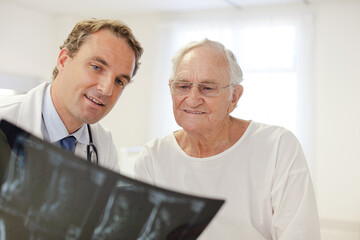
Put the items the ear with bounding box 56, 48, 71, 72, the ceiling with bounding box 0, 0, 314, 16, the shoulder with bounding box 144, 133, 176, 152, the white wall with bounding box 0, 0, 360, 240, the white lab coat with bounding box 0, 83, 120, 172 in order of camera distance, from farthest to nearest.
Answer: the ceiling with bounding box 0, 0, 314, 16
the white wall with bounding box 0, 0, 360, 240
the shoulder with bounding box 144, 133, 176, 152
the ear with bounding box 56, 48, 71, 72
the white lab coat with bounding box 0, 83, 120, 172

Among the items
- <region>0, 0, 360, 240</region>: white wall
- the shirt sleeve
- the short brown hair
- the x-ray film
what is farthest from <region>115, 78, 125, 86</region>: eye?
<region>0, 0, 360, 240</region>: white wall

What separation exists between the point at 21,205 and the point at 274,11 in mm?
5492

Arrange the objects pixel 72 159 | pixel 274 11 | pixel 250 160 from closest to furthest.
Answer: pixel 72 159 → pixel 250 160 → pixel 274 11

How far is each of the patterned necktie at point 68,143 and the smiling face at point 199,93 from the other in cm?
37

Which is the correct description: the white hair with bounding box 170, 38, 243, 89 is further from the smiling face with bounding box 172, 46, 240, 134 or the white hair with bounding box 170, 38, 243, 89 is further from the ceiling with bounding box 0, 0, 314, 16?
the ceiling with bounding box 0, 0, 314, 16

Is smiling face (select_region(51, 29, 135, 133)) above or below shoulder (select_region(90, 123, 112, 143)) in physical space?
above

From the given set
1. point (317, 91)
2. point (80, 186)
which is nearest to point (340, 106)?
point (317, 91)

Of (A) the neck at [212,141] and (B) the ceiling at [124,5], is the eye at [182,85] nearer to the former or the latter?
(A) the neck at [212,141]

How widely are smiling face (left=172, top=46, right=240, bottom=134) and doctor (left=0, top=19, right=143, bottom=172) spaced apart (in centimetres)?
19

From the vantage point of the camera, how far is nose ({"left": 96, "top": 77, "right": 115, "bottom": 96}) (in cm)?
132

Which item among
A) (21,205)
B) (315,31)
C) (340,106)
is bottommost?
(340,106)

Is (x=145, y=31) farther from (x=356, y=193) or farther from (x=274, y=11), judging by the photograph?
(x=356, y=193)

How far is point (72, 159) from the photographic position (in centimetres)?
64

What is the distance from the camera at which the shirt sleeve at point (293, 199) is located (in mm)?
1275
